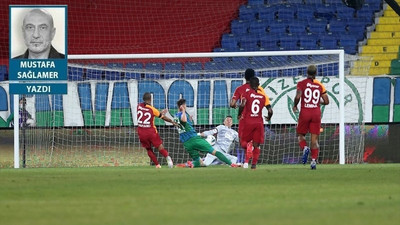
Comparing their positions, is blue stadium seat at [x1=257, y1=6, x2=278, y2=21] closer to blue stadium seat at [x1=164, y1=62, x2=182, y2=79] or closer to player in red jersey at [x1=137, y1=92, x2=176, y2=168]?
blue stadium seat at [x1=164, y1=62, x2=182, y2=79]

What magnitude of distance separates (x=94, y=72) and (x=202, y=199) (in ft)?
49.8

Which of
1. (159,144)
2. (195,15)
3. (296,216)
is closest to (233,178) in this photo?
(296,216)

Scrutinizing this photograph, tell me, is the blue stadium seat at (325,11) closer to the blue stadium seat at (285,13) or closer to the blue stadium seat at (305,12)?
the blue stadium seat at (305,12)

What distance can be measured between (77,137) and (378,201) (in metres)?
15.2

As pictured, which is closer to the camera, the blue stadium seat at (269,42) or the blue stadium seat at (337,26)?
the blue stadium seat at (269,42)

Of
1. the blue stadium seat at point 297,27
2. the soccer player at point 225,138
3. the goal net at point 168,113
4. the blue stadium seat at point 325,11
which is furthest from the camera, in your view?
the blue stadium seat at point 325,11

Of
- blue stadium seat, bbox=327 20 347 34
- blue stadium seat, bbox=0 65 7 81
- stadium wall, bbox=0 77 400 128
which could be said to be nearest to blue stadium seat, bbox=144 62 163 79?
stadium wall, bbox=0 77 400 128

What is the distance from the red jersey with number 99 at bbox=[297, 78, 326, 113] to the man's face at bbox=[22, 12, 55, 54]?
5.72 meters

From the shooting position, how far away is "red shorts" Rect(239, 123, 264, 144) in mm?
17750

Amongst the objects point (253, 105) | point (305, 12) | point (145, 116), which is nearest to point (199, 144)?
point (145, 116)

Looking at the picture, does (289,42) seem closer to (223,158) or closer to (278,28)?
(278,28)

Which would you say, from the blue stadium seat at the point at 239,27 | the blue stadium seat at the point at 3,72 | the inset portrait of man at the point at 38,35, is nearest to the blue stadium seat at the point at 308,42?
the blue stadium seat at the point at 239,27

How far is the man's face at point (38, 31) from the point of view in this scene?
20.5 meters

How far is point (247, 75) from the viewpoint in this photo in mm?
18234
